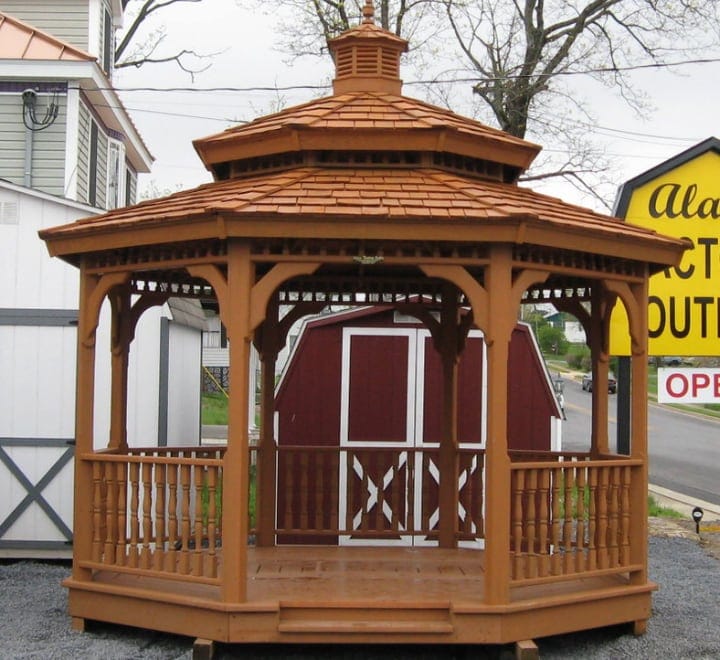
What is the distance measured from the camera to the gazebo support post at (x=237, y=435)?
6.21 metres

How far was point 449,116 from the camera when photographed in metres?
7.73

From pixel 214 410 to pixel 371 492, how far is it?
788 inches

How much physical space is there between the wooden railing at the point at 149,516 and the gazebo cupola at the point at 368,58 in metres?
3.48

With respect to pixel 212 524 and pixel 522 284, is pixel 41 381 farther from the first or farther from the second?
pixel 522 284

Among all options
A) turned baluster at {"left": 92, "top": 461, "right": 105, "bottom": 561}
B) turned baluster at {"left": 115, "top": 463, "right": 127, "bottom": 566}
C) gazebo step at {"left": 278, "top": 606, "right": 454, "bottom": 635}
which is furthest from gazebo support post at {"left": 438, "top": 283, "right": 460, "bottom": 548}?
turned baluster at {"left": 92, "top": 461, "right": 105, "bottom": 561}

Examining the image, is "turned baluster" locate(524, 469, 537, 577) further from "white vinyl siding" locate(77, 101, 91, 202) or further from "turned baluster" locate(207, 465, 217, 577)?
"white vinyl siding" locate(77, 101, 91, 202)

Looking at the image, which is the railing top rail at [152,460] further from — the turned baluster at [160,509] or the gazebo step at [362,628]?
the gazebo step at [362,628]

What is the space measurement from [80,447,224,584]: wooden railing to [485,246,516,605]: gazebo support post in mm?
1777

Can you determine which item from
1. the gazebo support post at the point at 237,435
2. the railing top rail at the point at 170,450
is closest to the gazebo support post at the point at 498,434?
the gazebo support post at the point at 237,435

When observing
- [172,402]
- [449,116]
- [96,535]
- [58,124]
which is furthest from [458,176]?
[58,124]

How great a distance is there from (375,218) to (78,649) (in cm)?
347

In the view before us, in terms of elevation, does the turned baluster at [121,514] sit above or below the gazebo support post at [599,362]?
below

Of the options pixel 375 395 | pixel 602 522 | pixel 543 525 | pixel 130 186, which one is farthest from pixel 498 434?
pixel 130 186

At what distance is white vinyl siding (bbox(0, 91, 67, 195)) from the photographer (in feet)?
48.0
